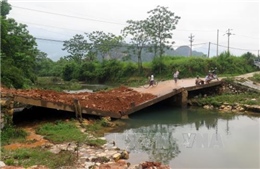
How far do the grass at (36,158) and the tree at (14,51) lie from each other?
6.74 metres

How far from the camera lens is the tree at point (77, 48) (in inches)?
2362

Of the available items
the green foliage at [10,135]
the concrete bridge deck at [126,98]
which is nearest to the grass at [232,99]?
the concrete bridge deck at [126,98]

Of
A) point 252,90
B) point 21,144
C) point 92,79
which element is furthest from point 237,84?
point 92,79

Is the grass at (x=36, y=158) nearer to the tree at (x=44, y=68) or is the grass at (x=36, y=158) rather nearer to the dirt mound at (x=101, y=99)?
the dirt mound at (x=101, y=99)

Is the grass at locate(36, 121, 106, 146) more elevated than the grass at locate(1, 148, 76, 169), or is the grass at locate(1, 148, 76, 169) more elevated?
the grass at locate(36, 121, 106, 146)

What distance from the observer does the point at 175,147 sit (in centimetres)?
1217

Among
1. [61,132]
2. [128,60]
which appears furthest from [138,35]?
[61,132]

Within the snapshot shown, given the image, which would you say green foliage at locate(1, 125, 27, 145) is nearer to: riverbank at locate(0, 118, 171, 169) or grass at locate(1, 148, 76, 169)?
riverbank at locate(0, 118, 171, 169)

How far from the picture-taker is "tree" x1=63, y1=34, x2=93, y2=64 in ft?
197

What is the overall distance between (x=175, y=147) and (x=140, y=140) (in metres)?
1.87

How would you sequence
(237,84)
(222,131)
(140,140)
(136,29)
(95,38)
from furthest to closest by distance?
(95,38)
(136,29)
(237,84)
(222,131)
(140,140)

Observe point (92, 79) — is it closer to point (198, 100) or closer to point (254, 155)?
point (198, 100)

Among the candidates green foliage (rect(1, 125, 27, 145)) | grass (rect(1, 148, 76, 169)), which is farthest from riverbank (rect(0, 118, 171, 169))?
green foliage (rect(1, 125, 27, 145))

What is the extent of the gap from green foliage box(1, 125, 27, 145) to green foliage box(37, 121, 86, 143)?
0.94 m
